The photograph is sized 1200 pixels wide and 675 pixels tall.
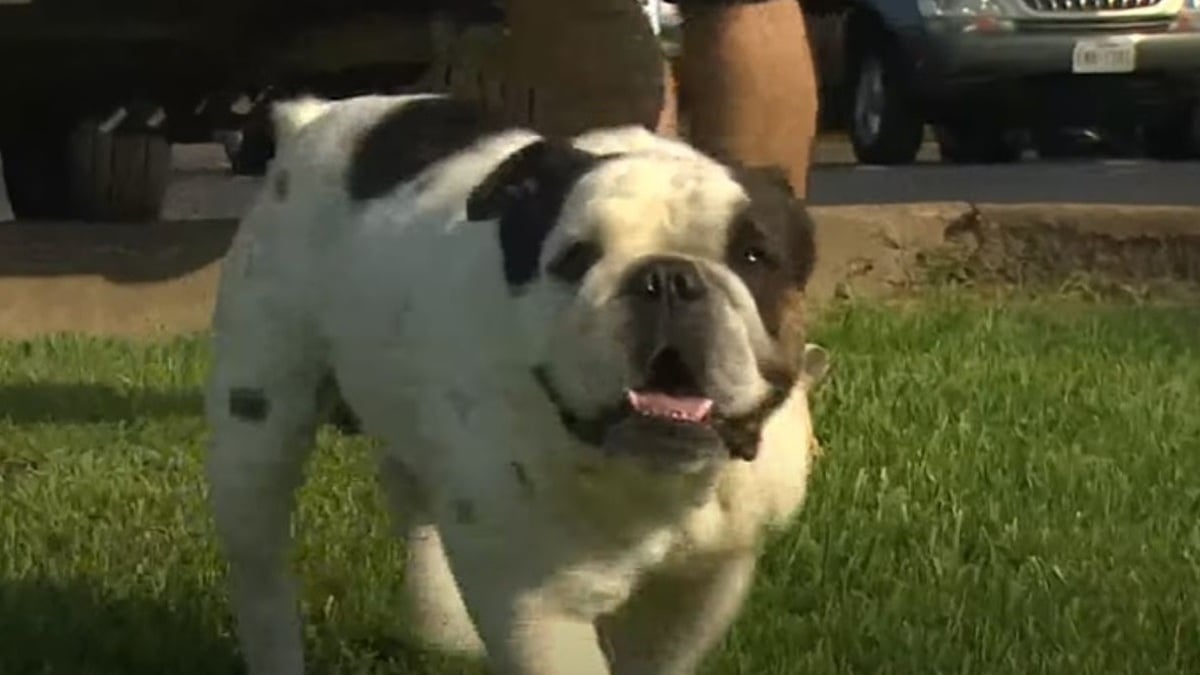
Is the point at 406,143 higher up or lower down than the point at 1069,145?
higher up

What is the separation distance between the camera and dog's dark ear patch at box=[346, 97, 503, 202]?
2957 millimetres

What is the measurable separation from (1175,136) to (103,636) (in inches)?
440

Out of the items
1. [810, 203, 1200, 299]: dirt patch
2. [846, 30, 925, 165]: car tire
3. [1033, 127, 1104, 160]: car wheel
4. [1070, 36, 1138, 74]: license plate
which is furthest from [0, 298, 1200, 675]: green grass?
[1033, 127, 1104, 160]: car wheel

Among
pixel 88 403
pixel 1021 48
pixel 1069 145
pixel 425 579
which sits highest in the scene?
pixel 425 579

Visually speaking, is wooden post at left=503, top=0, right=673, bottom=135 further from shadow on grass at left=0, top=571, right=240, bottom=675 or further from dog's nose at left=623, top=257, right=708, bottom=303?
dog's nose at left=623, top=257, right=708, bottom=303

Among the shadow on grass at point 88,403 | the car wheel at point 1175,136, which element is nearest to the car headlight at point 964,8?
the car wheel at point 1175,136

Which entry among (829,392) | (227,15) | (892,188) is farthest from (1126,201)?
(829,392)

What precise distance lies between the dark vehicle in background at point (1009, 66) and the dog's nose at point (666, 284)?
915 centimetres

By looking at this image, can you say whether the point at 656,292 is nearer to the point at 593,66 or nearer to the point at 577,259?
the point at 577,259

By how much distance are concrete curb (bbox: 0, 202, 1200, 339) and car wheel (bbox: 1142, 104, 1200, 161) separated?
6.66m

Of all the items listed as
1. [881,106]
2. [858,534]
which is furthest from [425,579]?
[881,106]

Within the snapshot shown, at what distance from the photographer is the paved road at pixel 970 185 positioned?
398 inches

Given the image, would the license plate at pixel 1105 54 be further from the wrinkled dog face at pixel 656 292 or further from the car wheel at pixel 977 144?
the wrinkled dog face at pixel 656 292

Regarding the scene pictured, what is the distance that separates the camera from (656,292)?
2.39m
